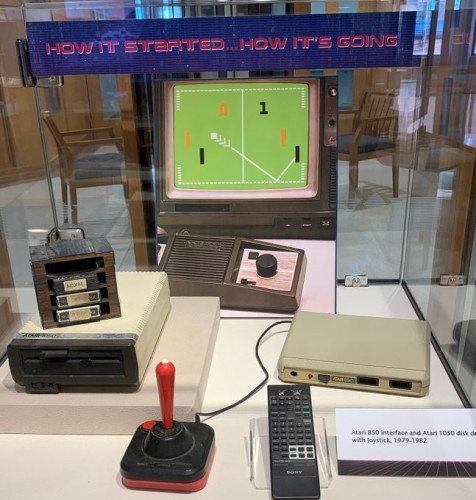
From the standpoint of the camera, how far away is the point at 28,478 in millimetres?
888

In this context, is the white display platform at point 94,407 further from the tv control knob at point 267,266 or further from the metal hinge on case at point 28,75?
the metal hinge on case at point 28,75

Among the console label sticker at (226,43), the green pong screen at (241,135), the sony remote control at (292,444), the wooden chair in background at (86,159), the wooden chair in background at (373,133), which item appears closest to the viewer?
the sony remote control at (292,444)

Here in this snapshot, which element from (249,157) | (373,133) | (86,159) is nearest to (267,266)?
(249,157)

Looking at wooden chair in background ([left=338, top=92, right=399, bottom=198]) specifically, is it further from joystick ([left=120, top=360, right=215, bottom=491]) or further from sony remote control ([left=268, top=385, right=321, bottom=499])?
joystick ([left=120, top=360, right=215, bottom=491])

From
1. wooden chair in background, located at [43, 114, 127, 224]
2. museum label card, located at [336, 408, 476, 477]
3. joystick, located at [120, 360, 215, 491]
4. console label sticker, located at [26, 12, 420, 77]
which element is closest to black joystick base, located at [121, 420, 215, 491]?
joystick, located at [120, 360, 215, 491]

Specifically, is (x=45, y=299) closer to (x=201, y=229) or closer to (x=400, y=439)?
(x=201, y=229)

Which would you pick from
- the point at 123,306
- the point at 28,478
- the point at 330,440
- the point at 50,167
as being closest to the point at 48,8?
the point at 50,167

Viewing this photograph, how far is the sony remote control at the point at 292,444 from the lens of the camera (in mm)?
824

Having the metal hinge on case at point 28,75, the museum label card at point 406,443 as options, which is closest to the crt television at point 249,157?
the metal hinge on case at point 28,75

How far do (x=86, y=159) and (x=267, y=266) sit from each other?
0.91 metres

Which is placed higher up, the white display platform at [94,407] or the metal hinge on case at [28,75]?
the metal hinge on case at [28,75]

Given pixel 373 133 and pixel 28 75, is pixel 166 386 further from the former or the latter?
pixel 373 133

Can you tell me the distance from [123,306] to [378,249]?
3.27 feet

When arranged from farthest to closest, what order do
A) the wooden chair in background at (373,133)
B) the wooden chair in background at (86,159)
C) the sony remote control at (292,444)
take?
the wooden chair in background at (86,159), the wooden chair in background at (373,133), the sony remote control at (292,444)
